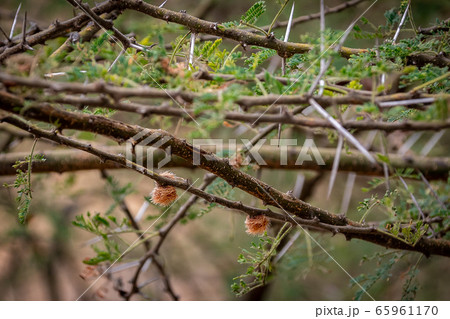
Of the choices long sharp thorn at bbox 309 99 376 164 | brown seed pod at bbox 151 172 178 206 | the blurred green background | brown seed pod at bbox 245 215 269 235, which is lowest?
the blurred green background

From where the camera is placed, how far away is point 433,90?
3.07 ft

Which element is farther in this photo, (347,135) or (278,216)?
(278,216)

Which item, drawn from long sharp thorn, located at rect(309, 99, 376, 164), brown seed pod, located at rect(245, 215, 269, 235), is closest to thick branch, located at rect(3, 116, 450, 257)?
brown seed pod, located at rect(245, 215, 269, 235)

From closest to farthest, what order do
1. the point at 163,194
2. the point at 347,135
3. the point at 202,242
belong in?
the point at 347,135 < the point at 163,194 < the point at 202,242

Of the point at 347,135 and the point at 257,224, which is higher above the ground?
the point at 347,135

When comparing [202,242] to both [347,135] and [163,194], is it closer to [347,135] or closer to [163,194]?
[163,194]

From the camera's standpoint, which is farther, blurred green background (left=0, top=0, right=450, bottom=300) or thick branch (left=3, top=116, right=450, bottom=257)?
blurred green background (left=0, top=0, right=450, bottom=300)

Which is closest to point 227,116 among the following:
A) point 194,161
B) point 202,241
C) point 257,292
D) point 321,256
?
point 194,161

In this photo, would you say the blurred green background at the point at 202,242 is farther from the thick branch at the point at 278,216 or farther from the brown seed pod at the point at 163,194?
the brown seed pod at the point at 163,194

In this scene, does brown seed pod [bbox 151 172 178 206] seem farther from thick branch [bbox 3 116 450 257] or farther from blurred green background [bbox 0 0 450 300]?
blurred green background [bbox 0 0 450 300]

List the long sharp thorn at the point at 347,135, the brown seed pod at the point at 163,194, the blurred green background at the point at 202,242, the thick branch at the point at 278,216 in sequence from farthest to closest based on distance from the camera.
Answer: the blurred green background at the point at 202,242, the brown seed pod at the point at 163,194, the thick branch at the point at 278,216, the long sharp thorn at the point at 347,135

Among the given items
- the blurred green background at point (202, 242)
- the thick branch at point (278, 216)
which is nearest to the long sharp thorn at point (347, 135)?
the thick branch at point (278, 216)

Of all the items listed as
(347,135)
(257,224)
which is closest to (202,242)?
(257,224)
